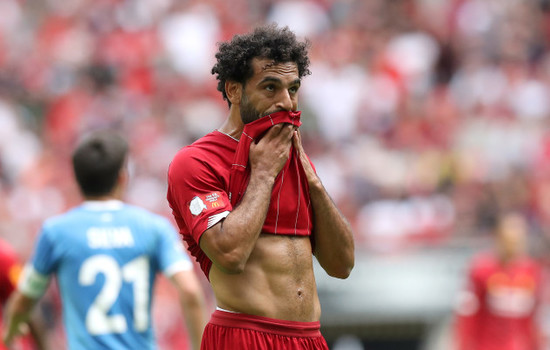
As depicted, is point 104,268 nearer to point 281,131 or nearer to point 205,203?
point 205,203

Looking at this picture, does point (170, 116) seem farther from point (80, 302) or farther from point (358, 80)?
point (80, 302)

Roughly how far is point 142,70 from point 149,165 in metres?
2.27

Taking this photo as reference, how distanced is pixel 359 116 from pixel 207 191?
10.3 metres

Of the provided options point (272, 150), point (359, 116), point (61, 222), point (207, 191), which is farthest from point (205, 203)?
point (359, 116)

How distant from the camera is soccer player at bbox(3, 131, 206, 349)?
5051 mm

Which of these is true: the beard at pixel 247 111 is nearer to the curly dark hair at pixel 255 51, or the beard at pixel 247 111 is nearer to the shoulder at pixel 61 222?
the curly dark hair at pixel 255 51

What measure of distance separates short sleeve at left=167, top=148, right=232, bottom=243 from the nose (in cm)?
36

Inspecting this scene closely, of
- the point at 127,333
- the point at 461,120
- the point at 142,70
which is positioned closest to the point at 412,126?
the point at 461,120

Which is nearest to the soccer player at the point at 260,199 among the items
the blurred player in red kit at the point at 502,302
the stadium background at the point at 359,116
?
the blurred player in red kit at the point at 502,302

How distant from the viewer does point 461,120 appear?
1365cm

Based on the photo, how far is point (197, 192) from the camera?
153 inches

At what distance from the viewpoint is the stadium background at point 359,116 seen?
458 inches

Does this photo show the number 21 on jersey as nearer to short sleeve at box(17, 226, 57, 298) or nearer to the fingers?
short sleeve at box(17, 226, 57, 298)

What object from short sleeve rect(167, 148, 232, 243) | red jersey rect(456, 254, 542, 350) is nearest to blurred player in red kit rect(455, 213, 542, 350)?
red jersey rect(456, 254, 542, 350)
